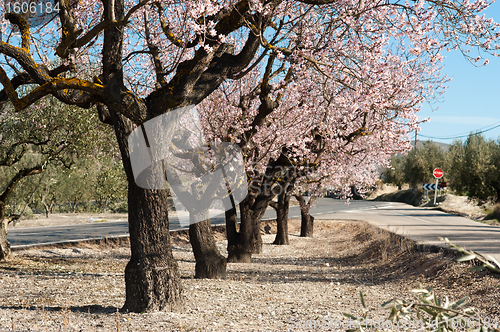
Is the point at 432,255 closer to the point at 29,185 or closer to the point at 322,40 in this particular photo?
the point at 322,40

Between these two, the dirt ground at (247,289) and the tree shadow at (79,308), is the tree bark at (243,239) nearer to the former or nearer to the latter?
the dirt ground at (247,289)

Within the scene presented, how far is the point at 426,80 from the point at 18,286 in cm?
1293

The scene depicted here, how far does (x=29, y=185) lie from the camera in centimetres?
2434

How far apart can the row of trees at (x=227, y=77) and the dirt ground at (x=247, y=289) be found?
0.85m

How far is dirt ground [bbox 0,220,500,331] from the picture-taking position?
230 inches

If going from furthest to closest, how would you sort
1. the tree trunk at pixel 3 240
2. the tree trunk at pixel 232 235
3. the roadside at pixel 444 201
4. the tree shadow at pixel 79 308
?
the roadside at pixel 444 201
the tree trunk at pixel 232 235
the tree trunk at pixel 3 240
the tree shadow at pixel 79 308


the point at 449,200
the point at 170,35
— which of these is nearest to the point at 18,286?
the point at 170,35

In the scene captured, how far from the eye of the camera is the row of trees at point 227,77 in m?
6.39

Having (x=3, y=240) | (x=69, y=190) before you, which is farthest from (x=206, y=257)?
(x=69, y=190)

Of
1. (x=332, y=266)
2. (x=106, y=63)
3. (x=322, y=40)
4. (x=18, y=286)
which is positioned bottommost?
(x=332, y=266)

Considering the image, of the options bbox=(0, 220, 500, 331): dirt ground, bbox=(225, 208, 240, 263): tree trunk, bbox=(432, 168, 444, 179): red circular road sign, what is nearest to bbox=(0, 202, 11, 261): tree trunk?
bbox=(0, 220, 500, 331): dirt ground

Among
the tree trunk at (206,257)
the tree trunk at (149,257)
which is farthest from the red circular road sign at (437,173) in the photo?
the tree trunk at (149,257)

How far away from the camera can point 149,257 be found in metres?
6.45

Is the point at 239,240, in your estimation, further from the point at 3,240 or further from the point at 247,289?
the point at 3,240
